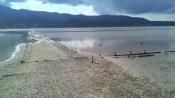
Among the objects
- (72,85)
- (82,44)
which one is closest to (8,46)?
(82,44)

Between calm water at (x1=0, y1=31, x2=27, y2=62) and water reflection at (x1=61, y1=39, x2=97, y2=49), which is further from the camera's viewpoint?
water reflection at (x1=61, y1=39, x2=97, y2=49)

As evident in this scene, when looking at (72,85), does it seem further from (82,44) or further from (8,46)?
(82,44)

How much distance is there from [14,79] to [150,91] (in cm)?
1387

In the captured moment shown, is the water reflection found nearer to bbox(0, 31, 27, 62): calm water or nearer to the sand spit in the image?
bbox(0, 31, 27, 62): calm water

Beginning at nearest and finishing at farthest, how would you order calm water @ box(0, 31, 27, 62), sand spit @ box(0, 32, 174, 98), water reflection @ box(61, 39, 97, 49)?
sand spit @ box(0, 32, 174, 98), calm water @ box(0, 31, 27, 62), water reflection @ box(61, 39, 97, 49)

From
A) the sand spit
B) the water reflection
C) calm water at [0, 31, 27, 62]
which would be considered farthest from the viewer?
the water reflection

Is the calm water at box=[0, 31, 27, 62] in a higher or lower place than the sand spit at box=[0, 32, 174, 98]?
lower

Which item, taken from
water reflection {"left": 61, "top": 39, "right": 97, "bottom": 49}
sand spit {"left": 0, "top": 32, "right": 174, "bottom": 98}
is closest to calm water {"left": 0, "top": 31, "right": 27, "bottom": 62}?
water reflection {"left": 61, "top": 39, "right": 97, "bottom": 49}

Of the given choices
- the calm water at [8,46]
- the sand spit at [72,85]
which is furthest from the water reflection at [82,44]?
the sand spit at [72,85]

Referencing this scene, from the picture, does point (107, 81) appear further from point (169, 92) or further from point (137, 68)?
point (137, 68)

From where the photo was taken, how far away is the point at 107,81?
94.2 feet

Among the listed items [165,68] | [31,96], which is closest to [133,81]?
[31,96]

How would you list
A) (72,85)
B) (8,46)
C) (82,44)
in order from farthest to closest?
(82,44) < (8,46) < (72,85)

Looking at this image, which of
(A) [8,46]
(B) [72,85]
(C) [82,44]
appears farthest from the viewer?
(C) [82,44]
